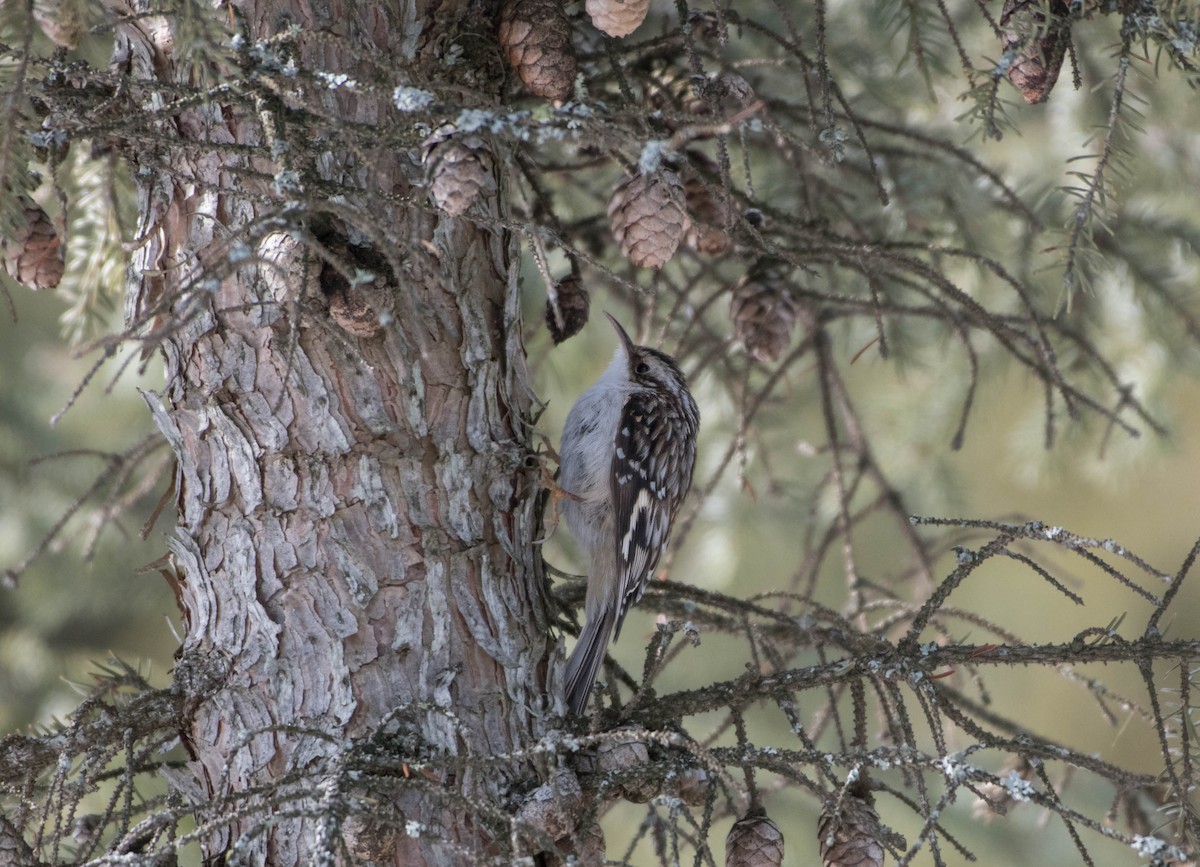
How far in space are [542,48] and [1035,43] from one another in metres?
0.86

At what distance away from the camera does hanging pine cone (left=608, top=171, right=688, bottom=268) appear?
6.42 ft

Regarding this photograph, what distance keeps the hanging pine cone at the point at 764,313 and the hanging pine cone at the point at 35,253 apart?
4.91ft

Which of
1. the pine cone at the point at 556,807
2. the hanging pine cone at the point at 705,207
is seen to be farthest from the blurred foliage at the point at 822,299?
the pine cone at the point at 556,807

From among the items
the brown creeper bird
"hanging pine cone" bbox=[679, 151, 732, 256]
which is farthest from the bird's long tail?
"hanging pine cone" bbox=[679, 151, 732, 256]

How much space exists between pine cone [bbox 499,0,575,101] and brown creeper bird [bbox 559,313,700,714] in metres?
1.08

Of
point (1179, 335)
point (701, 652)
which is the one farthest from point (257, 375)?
point (701, 652)

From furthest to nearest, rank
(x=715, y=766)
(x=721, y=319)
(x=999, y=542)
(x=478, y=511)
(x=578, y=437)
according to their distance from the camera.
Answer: (x=721, y=319)
(x=578, y=437)
(x=478, y=511)
(x=999, y=542)
(x=715, y=766)

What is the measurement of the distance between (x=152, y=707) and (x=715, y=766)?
1.06 metres

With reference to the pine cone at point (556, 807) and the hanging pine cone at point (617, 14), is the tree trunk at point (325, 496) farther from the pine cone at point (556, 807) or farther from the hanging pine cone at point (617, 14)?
the hanging pine cone at point (617, 14)

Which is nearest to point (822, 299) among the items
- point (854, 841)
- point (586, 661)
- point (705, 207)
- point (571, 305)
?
point (705, 207)

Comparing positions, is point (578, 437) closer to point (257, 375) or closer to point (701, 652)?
point (257, 375)

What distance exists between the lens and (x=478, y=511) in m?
2.21

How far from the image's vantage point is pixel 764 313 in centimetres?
266

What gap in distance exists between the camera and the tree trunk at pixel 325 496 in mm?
1988
